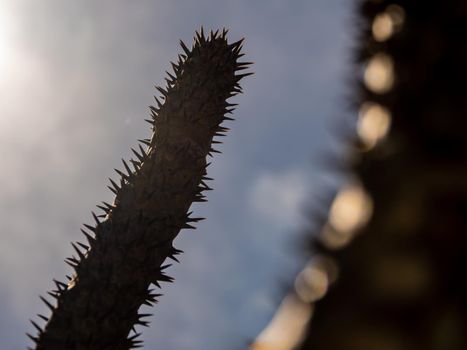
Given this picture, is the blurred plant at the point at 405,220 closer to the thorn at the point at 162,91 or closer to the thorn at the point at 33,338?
the thorn at the point at 33,338

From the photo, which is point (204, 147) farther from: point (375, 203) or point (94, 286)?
point (375, 203)

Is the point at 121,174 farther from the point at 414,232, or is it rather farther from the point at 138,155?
the point at 414,232

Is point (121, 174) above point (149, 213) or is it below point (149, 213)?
above

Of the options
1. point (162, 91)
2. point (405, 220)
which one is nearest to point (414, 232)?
point (405, 220)

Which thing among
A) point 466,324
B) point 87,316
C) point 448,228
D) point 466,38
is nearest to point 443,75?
point 466,38

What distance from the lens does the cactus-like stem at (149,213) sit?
5.61m

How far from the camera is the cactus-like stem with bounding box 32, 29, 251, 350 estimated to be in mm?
5605

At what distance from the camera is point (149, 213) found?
6297 mm

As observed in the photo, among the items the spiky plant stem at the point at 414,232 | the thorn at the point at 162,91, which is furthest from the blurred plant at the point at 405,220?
the thorn at the point at 162,91

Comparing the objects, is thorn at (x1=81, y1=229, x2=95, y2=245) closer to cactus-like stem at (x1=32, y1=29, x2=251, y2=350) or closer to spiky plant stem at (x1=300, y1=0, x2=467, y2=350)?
cactus-like stem at (x1=32, y1=29, x2=251, y2=350)

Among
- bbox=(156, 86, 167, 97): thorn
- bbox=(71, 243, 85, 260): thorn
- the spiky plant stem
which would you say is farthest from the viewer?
bbox=(156, 86, 167, 97): thorn

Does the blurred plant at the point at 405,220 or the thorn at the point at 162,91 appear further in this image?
the thorn at the point at 162,91

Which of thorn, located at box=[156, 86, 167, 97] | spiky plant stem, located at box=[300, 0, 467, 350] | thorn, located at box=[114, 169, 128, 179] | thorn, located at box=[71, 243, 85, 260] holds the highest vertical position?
thorn, located at box=[156, 86, 167, 97]

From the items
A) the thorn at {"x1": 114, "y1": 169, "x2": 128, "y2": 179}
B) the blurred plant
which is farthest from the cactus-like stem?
the blurred plant
